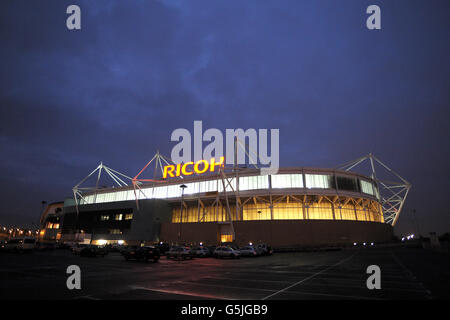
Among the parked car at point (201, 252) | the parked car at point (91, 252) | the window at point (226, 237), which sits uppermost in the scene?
the parked car at point (91, 252)

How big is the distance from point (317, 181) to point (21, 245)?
208ft

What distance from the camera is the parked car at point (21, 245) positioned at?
43750 millimetres

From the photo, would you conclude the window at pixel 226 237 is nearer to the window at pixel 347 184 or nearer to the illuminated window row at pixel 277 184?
the illuminated window row at pixel 277 184

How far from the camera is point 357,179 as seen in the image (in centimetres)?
7194

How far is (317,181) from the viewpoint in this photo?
66.8 m

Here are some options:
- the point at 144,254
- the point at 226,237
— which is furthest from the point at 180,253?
the point at 226,237

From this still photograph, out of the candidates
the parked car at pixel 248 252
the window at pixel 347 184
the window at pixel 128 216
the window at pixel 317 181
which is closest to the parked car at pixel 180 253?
the parked car at pixel 248 252

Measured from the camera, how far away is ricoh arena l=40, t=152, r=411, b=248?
58344mm

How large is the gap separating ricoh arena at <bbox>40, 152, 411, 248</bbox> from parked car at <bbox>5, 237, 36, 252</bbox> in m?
25.0

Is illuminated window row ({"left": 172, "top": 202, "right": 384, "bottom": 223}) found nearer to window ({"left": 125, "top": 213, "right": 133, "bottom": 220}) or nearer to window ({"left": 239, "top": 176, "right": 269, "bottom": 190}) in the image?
window ({"left": 239, "top": 176, "right": 269, "bottom": 190})
